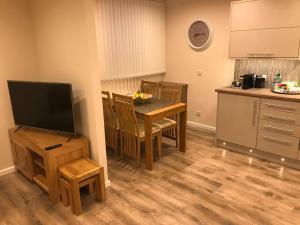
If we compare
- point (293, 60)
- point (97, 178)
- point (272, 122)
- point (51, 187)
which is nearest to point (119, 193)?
point (97, 178)

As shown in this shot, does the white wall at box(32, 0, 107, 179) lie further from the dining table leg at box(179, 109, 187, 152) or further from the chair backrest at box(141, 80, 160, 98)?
the chair backrest at box(141, 80, 160, 98)

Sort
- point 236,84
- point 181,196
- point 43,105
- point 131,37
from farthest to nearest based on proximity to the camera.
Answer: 1. point 131,37
2. point 236,84
3. point 43,105
4. point 181,196

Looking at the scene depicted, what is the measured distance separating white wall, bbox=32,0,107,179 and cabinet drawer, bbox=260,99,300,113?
6.70 ft

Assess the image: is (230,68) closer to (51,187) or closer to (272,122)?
(272,122)

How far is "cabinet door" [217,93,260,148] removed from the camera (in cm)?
335

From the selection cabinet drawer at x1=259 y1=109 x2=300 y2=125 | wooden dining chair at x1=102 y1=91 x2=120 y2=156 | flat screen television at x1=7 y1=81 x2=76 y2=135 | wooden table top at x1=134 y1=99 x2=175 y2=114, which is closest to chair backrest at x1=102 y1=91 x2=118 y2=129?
wooden dining chair at x1=102 y1=91 x2=120 y2=156

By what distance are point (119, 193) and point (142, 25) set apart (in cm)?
283

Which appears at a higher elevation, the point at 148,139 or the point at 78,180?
the point at 148,139

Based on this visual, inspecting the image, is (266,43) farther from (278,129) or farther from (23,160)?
(23,160)

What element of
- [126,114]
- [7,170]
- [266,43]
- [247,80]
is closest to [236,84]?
[247,80]

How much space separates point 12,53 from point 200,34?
111 inches

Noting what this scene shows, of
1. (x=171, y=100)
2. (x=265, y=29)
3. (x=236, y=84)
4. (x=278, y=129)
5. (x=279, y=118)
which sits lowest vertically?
(x=278, y=129)

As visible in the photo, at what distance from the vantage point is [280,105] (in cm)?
307

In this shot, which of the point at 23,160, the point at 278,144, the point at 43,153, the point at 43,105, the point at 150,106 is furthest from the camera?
the point at 150,106
